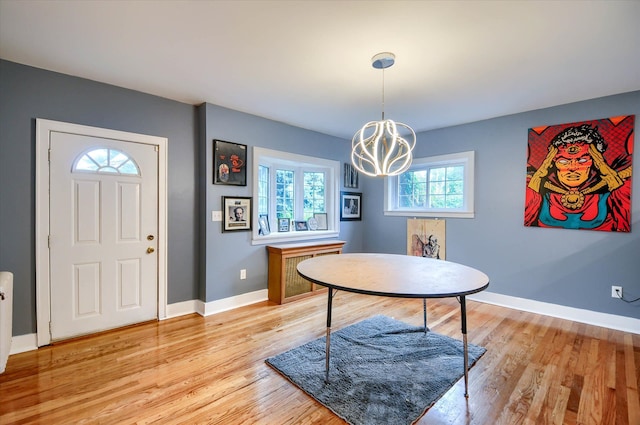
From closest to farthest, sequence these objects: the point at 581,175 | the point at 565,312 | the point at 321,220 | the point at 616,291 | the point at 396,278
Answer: the point at 396,278
the point at 616,291
the point at 581,175
the point at 565,312
the point at 321,220

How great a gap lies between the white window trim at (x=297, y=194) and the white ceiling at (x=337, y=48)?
2.80ft

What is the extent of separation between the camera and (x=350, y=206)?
5.01m

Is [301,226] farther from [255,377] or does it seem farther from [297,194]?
[255,377]

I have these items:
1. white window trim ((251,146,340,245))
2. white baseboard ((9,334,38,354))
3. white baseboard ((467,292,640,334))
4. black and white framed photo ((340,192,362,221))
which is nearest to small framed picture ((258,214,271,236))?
white window trim ((251,146,340,245))

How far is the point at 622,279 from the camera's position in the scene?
292 cm

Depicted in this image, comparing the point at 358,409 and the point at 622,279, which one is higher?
the point at 622,279

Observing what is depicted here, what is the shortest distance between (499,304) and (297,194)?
313 centimetres

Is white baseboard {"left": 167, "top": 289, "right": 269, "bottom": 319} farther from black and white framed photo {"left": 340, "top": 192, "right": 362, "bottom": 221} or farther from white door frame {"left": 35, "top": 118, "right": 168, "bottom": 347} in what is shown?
black and white framed photo {"left": 340, "top": 192, "right": 362, "bottom": 221}

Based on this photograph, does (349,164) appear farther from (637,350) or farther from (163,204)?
(637,350)

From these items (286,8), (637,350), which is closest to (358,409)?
(286,8)

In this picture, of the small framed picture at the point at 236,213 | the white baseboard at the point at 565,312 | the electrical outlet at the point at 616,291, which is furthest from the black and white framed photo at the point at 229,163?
the electrical outlet at the point at 616,291

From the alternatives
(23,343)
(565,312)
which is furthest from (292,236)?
(565,312)

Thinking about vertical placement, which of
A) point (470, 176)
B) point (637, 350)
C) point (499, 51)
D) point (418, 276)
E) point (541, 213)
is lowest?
point (637, 350)

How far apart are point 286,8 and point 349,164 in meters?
3.42
